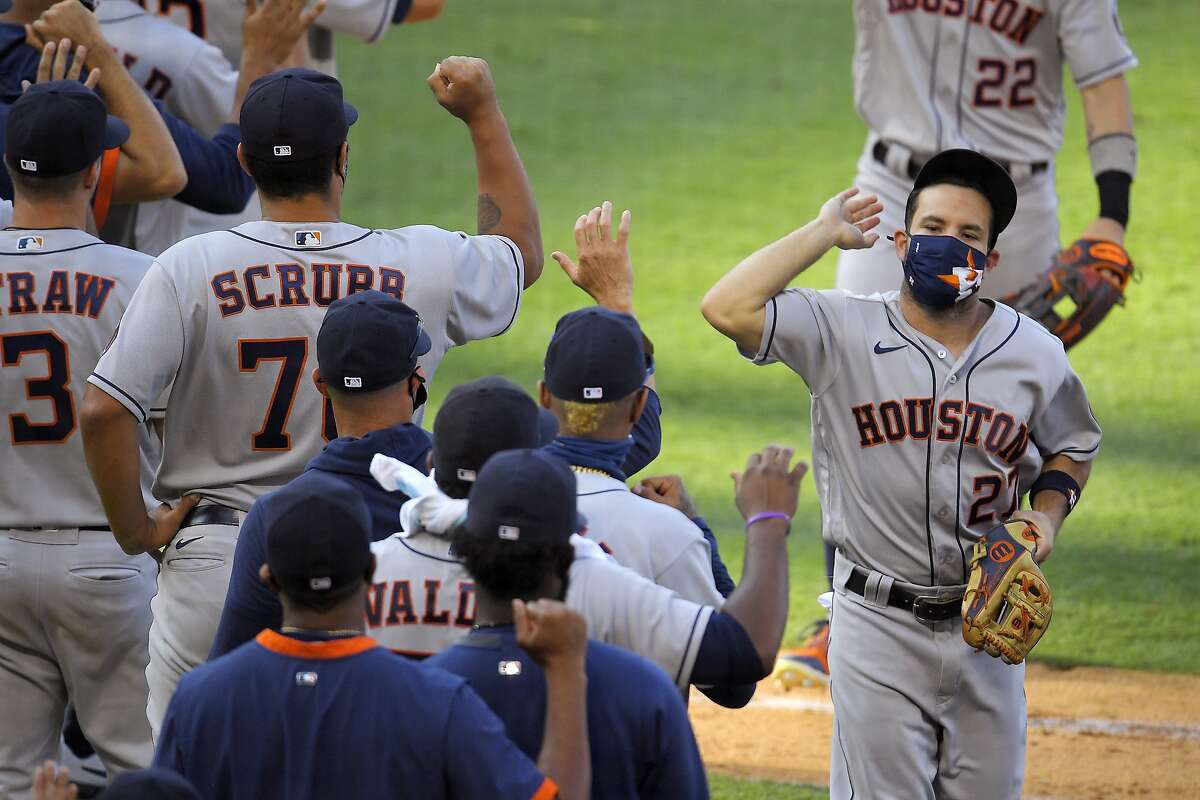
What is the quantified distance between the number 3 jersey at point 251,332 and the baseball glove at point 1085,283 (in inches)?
88.4

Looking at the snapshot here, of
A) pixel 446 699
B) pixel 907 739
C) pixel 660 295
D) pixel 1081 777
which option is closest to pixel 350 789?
pixel 446 699

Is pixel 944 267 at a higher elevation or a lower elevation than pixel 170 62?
lower

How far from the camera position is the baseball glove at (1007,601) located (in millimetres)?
3430

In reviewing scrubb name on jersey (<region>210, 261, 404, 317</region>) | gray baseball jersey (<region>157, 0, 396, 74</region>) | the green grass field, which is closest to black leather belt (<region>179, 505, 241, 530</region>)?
scrubb name on jersey (<region>210, 261, 404, 317</region>)

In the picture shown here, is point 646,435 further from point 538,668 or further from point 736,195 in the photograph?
point 736,195

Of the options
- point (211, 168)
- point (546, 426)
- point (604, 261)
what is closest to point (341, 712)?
point (546, 426)

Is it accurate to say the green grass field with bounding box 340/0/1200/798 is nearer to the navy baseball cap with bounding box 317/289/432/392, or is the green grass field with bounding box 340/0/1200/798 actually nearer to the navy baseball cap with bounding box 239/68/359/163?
the navy baseball cap with bounding box 317/289/432/392

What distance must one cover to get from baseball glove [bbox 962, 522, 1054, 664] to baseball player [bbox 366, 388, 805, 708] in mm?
808

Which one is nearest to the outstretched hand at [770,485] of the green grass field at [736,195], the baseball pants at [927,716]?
the baseball pants at [927,716]

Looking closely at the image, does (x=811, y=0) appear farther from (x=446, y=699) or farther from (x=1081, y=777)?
(x=446, y=699)

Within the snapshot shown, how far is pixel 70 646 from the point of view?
372cm

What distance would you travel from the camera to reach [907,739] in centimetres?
359

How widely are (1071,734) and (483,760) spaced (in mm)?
3206

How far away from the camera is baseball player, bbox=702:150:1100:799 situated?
11.8ft
